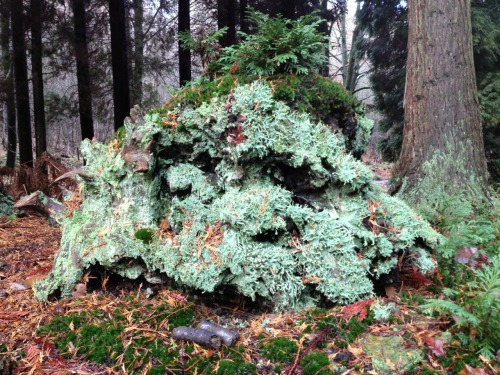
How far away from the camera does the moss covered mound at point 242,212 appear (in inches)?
103

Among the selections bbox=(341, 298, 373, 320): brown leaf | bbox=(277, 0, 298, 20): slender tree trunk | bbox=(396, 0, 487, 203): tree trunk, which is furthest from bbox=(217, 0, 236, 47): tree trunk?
bbox=(341, 298, 373, 320): brown leaf

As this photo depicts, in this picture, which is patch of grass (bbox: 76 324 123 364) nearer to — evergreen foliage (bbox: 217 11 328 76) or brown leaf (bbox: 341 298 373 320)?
brown leaf (bbox: 341 298 373 320)

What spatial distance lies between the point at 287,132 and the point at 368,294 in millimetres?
1338

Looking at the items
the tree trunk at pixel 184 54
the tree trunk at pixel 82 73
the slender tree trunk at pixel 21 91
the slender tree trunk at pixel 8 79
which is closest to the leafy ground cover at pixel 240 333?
the tree trunk at pixel 82 73

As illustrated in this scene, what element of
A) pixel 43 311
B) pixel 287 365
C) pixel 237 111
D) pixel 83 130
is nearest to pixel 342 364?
pixel 287 365

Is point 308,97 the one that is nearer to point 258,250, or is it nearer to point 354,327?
point 258,250

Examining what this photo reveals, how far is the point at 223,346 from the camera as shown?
7.29 ft

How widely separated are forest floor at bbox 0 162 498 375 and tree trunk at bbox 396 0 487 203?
198 centimetres

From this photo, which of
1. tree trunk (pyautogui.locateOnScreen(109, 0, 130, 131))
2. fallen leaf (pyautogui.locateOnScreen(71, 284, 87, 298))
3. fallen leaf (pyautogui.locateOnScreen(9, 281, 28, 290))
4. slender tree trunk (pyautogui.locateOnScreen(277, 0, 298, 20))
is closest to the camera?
fallen leaf (pyautogui.locateOnScreen(71, 284, 87, 298))

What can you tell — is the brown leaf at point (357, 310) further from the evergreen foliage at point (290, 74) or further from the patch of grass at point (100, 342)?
the evergreen foliage at point (290, 74)

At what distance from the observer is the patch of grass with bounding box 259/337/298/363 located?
2115mm

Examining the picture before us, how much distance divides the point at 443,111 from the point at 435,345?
10.6ft

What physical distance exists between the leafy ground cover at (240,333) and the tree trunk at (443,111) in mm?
1582

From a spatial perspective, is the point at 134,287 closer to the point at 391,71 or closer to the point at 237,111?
Answer: the point at 237,111
